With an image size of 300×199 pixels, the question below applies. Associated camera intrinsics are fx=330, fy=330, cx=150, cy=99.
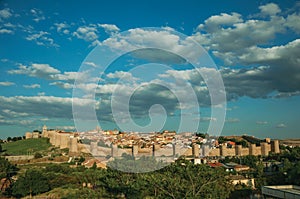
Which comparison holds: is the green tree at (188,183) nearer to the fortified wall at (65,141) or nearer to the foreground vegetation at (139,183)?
the foreground vegetation at (139,183)

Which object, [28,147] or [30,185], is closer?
[30,185]

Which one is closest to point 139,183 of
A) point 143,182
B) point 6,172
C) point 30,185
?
point 143,182

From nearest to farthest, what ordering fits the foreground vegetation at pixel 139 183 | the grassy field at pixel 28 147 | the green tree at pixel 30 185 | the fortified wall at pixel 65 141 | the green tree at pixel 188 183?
1. the green tree at pixel 188 183
2. the foreground vegetation at pixel 139 183
3. the green tree at pixel 30 185
4. the fortified wall at pixel 65 141
5. the grassy field at pixel 28 147

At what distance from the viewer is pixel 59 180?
23844mm

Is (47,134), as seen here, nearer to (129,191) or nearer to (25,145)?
(25,145)

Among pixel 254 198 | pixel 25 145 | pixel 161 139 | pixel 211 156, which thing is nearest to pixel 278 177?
pixel 254 198

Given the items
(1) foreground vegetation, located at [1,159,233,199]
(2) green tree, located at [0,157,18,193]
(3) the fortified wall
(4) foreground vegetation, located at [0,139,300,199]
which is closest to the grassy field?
(3) the fortified wall

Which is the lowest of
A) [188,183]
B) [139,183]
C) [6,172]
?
[6,172]

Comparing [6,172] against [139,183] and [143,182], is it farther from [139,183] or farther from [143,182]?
[143,182]

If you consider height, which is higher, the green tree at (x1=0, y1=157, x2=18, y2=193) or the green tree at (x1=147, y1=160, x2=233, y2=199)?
the green tree at (x1=147, y1=160, x2=233, y2=199)

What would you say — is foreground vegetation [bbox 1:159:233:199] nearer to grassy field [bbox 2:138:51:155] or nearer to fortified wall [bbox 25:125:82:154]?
fortified wall [bbox 25:125:82:154]

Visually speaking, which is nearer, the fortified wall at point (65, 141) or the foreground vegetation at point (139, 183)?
the foreground vegetation at point (139, 183)

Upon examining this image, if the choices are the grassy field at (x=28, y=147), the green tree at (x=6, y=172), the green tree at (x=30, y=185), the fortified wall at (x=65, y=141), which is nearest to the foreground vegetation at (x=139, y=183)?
the green tree at (x=30, y=185)

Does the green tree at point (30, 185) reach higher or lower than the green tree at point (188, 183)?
lower
